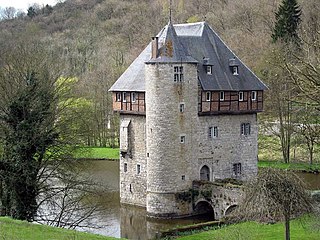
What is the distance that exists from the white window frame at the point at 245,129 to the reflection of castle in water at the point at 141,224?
511 cm

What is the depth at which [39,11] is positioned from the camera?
→ 102875 millimetres

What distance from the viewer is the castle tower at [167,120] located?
28062mm

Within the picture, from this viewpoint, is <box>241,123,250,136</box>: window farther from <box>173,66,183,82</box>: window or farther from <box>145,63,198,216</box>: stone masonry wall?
<box>173,66,183,82</box>: window

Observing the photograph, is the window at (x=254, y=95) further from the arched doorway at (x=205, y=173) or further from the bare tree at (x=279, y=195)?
the bare tree at (x=279, y=195)

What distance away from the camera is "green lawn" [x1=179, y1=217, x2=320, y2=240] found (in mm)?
20781

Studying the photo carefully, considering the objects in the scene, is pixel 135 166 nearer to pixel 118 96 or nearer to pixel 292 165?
pixel 118 96

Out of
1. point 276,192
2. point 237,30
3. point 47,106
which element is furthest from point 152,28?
point 276,192

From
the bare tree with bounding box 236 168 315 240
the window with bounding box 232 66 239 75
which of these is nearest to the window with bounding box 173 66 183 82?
the window with bounding box 232 66 239 75

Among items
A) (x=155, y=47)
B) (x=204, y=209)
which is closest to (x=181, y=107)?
(x=155, y=47)

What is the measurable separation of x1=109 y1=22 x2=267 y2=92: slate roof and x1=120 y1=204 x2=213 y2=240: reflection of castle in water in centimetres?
579

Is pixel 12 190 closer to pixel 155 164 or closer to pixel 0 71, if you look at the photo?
pixel 0 71

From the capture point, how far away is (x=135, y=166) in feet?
101

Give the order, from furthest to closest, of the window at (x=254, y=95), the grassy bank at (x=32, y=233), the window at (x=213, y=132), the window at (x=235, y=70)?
the window at (x=254, y=95) < the window at (x=235, y=70) < the window at (x=213, y=132) < the grassy bank at (x=32, y=233)

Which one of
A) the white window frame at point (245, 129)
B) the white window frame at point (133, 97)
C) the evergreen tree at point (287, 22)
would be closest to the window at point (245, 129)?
the white window frame at point (245, 129)
